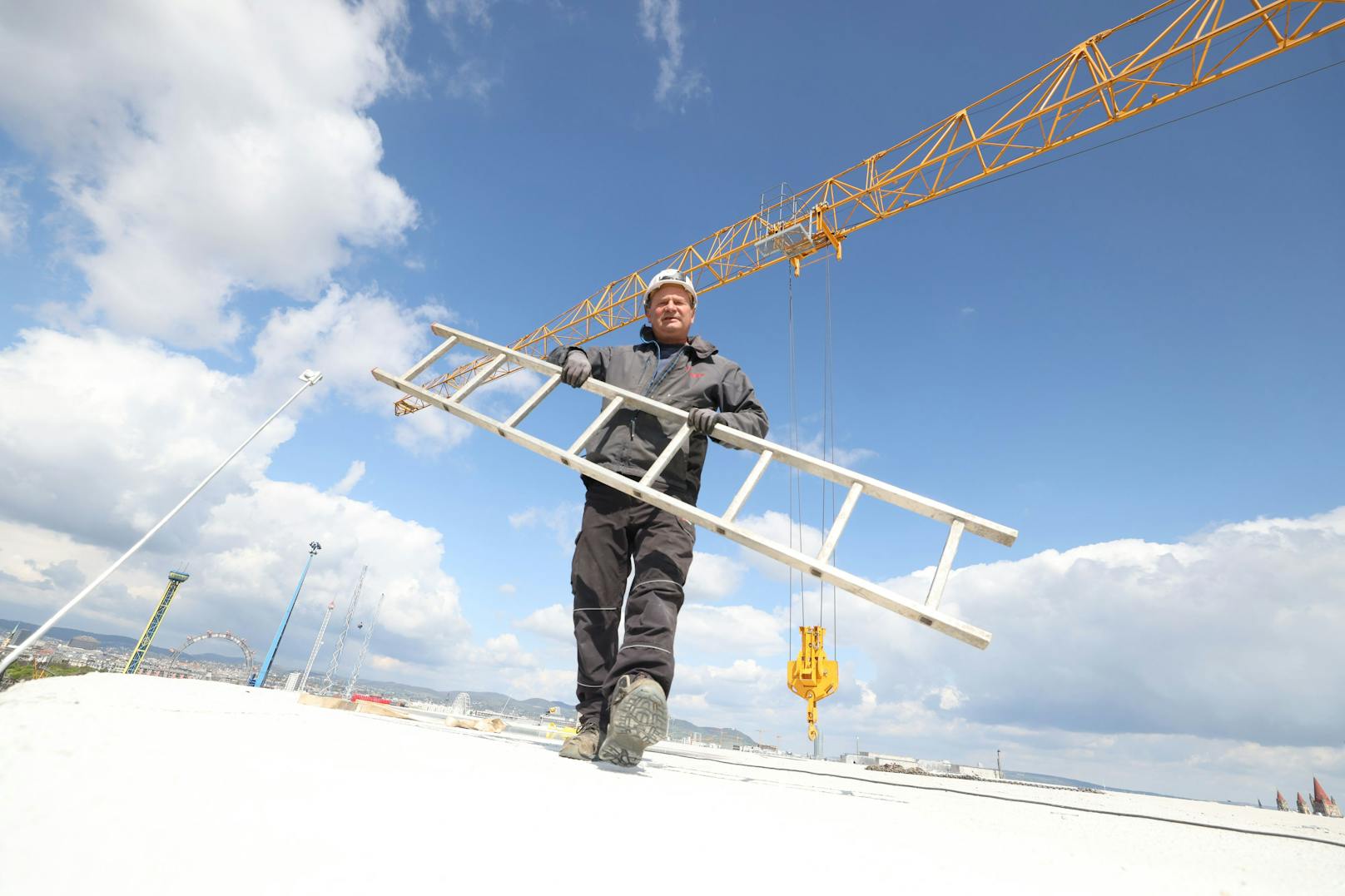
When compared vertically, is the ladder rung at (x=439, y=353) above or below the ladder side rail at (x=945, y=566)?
above

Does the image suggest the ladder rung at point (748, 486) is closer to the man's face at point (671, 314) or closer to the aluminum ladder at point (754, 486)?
the aluminum ladder at point (754, 486)

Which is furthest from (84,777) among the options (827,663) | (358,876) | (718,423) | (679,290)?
(827,663)

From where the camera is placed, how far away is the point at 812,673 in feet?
40.2

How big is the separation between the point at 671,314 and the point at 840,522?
201 centimetres

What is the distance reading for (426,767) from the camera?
63.7 inches

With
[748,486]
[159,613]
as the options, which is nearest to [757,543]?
[748,486]

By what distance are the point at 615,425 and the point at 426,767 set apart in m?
2.30

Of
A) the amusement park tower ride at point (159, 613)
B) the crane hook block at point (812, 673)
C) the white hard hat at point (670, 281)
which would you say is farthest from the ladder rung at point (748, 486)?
the amusement park tower ride at point (159, 613)

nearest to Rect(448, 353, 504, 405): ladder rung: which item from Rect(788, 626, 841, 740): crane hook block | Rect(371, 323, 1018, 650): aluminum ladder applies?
Rect(371, 323, 1018, 650): aluminum ladder

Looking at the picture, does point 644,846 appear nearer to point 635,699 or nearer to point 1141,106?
point 635,699

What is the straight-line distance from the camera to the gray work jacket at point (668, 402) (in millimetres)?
3430

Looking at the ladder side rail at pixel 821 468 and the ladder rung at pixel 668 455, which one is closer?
the ladder side rail at pixel 821 468

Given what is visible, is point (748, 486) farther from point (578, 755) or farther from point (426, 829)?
point (426, 829)

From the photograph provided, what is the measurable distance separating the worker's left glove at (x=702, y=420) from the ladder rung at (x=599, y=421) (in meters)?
0.50
